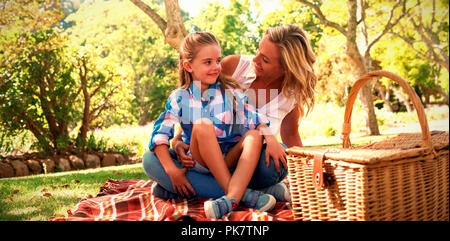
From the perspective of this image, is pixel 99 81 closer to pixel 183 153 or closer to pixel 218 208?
pixel 183 153

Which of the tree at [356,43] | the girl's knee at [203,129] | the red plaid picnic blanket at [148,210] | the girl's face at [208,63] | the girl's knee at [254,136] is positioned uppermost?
the tree at [356,43]

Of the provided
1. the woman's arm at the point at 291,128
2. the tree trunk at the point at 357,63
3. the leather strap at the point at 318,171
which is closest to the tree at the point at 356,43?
the tree trunk at the point at 357,63

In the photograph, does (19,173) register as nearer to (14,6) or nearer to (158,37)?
(14,6)

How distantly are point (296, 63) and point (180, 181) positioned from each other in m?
1.12

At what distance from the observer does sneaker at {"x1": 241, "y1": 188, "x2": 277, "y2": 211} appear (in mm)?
2023

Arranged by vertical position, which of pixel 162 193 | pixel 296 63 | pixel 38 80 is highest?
pixel 38 80

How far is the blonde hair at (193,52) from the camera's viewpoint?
2429 mm

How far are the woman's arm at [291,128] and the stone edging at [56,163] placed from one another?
11.6 feet

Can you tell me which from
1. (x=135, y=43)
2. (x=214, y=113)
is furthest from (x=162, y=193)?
(x=135, y=43)

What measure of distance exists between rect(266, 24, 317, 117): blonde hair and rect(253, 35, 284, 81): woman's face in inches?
1.1

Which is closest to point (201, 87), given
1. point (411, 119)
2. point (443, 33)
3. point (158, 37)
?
point (411, 119)

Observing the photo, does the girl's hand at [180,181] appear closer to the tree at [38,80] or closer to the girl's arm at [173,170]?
the girl's arm at [173,170]

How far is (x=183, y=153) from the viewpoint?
2.28 metres

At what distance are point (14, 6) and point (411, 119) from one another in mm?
11032
